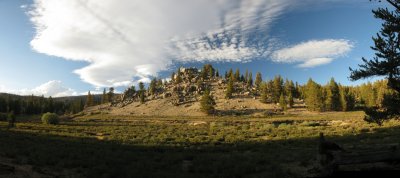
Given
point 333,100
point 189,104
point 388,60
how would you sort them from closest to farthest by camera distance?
point 388,60, point 333,100, point 189,104

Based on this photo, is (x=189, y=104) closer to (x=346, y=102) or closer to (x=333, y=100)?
(x=333, y=100)

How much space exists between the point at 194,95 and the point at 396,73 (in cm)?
16182

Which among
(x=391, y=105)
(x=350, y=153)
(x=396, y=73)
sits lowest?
(x=350, y=153)

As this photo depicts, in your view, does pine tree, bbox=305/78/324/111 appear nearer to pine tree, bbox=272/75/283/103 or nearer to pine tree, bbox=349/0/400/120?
pine tree, bbox=272/75/283/103

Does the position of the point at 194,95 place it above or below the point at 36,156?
above

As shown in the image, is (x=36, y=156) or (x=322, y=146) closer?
(x=322, y=146)

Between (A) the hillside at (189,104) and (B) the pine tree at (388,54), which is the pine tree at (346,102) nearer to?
(A) the hillside at (189,104)

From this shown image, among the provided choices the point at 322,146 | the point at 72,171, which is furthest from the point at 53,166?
the point at 322,146

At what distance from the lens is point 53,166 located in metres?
18.5

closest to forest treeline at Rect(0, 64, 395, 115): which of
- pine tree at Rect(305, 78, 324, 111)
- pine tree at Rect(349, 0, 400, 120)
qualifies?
pine tree at Rect(305, 78, 324, 111)

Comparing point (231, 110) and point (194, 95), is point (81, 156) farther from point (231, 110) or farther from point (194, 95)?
point (194, 95)

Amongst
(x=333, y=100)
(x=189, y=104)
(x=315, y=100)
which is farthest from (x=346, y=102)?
(x=189, y=104)

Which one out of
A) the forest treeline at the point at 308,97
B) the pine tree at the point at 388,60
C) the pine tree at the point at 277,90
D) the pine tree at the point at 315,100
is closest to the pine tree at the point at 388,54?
the pine tree at the point at 388,60

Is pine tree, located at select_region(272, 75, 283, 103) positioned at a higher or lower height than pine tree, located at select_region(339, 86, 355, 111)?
higher
